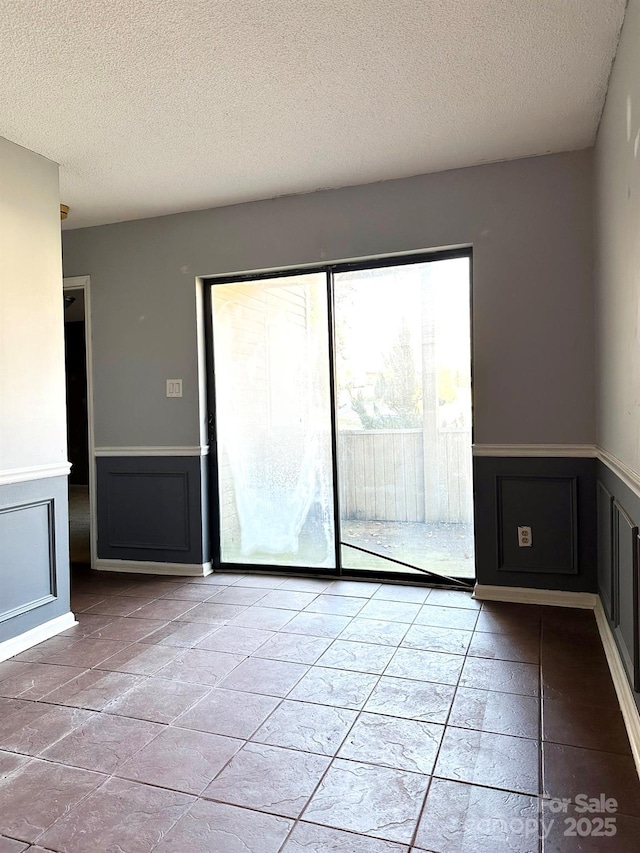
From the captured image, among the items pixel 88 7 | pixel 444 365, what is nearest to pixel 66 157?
pixel 88 7

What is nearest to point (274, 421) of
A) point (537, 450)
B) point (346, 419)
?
point (346, 419)

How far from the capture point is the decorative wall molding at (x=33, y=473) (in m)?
2.96

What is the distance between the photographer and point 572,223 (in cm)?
341

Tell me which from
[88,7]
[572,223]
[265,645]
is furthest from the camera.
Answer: [572,223]

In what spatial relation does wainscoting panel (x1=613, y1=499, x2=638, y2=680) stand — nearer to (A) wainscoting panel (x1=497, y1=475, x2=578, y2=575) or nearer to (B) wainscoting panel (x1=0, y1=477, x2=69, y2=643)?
(A) wainscoting panel (x1=497, y1=475, x2=578, y2=575)

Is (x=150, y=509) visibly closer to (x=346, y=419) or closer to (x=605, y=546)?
(x=346, y=419)

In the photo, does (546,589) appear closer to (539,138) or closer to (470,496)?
(470,496)

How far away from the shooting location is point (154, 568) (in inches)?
173

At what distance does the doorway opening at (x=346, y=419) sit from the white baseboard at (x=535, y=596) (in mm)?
194

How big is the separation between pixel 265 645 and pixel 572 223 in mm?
2792

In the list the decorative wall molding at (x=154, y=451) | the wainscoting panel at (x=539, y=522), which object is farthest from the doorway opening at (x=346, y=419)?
the wainscoting panel at (x=539, y=522)

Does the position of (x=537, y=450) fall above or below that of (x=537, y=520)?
above

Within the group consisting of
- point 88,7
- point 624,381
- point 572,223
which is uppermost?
point 88,7

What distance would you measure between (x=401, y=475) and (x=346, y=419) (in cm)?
52
